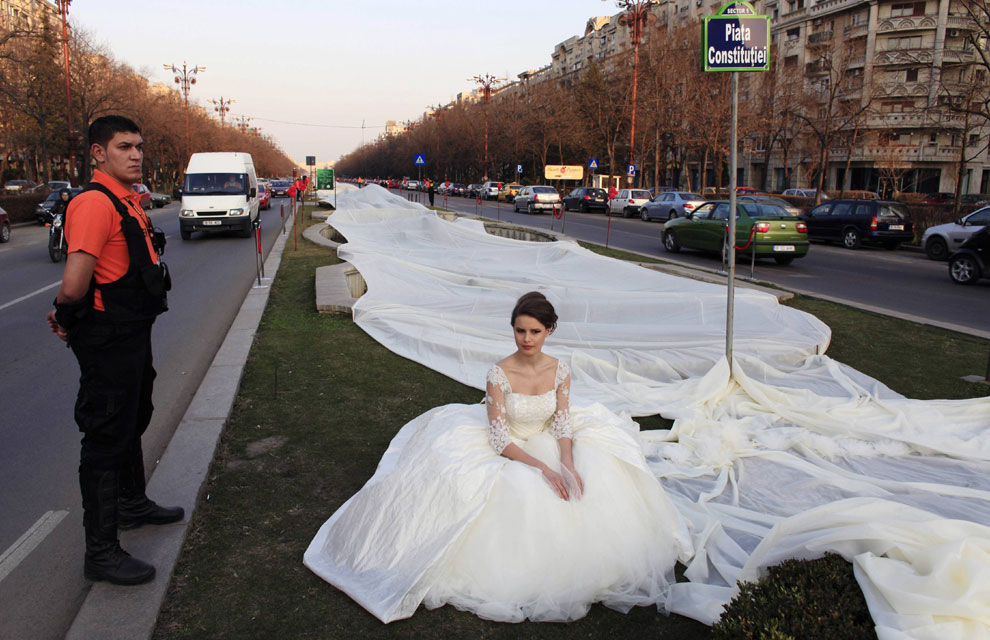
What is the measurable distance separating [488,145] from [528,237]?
194 feet

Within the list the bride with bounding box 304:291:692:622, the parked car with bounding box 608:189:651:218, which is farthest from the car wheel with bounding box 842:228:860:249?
the bride with bounding box 304:291:692:622

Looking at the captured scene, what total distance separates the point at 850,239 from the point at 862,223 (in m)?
0.68

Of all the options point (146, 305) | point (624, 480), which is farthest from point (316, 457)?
point (624, 480)

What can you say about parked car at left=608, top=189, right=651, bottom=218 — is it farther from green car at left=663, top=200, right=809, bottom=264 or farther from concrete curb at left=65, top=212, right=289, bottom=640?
concrete curb at left=65, top=212, right=289, bottom=640

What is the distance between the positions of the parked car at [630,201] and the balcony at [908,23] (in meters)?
36.4

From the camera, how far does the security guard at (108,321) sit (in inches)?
123

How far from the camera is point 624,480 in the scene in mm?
3328

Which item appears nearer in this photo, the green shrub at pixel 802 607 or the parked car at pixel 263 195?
the green shrub at pixel 802 607

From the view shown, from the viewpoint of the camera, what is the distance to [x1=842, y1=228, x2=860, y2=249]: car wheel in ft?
78.3

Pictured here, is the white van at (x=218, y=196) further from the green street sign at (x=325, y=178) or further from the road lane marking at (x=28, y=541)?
the green street sign at (x=325, y=178)

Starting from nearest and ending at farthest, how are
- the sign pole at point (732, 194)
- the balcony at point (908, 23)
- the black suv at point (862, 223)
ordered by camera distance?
the sign pole at point (732, 194), the black suv at point (862, 223), the balcony at point (908, 23)

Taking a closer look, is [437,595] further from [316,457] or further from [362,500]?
Result: [316,457]

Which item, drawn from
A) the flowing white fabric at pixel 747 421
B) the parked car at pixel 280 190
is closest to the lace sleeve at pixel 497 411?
the flowing white fabric at pixel 747 421

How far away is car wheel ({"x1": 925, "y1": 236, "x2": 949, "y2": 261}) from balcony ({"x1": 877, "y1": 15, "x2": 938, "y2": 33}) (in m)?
49.6
